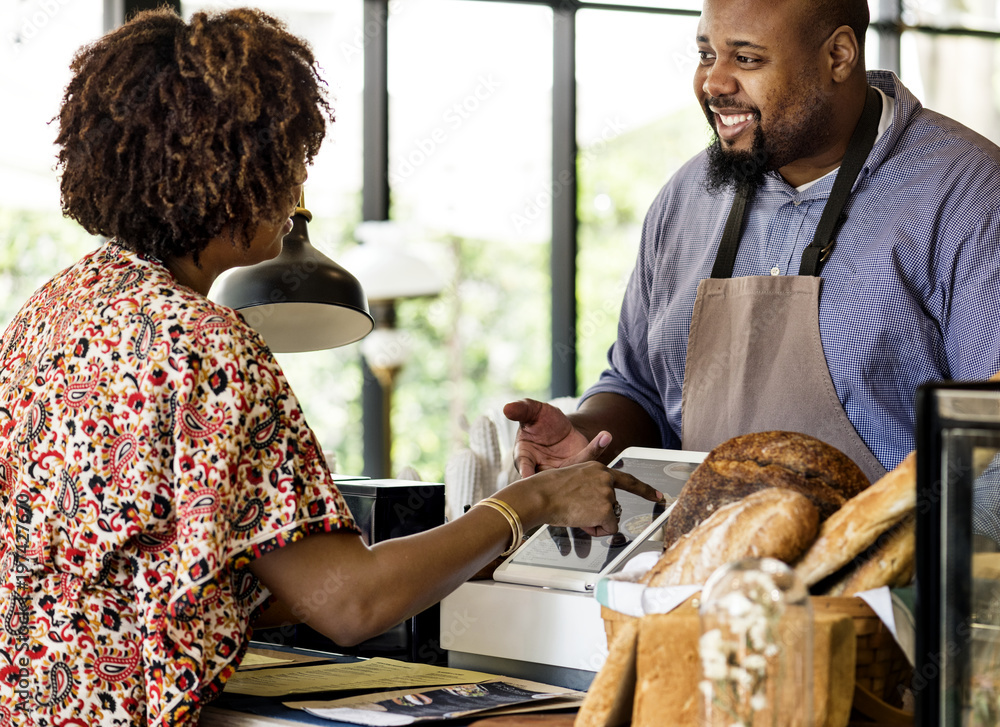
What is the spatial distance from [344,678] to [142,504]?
35 centimetres

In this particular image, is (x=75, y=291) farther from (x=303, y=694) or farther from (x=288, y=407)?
(x=303, y=694)

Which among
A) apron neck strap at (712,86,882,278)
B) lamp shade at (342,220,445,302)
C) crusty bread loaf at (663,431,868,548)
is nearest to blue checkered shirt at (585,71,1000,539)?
apron neck strap at (712,86,882,278)

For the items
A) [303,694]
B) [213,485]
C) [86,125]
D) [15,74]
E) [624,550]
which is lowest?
[303,694]

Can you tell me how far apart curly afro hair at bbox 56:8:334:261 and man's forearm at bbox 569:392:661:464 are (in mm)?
783

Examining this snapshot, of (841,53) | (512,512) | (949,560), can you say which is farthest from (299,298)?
(949,560)

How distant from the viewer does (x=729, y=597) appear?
0.79m

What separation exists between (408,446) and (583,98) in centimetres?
195

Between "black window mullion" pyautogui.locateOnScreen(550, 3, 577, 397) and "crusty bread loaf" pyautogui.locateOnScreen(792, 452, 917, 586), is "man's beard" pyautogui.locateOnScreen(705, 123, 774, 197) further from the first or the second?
"black window mullion" pyautogui.locateOnScreen(550, 3, 577, 397)

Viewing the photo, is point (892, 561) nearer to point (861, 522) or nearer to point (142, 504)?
point (861, 522)

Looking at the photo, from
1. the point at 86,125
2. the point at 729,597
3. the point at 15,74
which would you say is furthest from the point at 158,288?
the point at 15,74

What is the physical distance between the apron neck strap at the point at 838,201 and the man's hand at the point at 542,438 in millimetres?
413

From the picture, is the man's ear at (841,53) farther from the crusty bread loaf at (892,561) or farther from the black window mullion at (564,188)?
the black window mullion at (564,188)

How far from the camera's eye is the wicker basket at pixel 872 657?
868 millimetres

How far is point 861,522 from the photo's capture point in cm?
87
